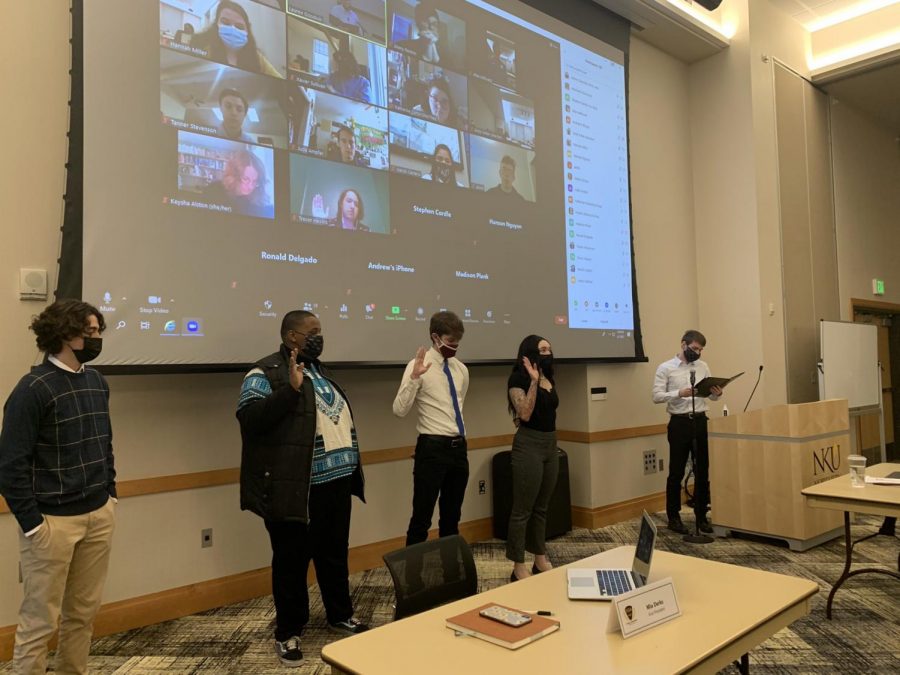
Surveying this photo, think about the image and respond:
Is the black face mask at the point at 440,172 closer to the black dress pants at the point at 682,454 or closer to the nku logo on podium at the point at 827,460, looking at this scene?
the black dress pants at the point at 682,454

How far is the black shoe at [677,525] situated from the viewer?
188 inches

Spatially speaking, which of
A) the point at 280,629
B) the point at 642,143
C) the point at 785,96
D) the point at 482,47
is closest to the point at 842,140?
the point at 785,96

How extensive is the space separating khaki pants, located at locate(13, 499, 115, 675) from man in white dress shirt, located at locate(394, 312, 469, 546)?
4.78 ft

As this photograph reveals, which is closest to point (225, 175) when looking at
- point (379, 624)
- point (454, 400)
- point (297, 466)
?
point (297, 466)

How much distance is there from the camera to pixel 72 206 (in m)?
2.78

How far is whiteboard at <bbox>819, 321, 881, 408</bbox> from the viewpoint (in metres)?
6.13

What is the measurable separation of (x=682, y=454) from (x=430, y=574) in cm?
337

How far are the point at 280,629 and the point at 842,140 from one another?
299 inches

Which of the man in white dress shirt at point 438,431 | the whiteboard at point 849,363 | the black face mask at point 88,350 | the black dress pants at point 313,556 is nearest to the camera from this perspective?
the black face mask at point 88,350

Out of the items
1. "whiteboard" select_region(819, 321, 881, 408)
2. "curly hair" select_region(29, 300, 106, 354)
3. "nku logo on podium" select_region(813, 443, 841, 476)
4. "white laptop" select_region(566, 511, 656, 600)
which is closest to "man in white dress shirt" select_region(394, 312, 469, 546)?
"white laptop" select_region(566, 511, 656, 600)

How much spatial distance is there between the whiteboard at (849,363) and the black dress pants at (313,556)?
5114 millimetres

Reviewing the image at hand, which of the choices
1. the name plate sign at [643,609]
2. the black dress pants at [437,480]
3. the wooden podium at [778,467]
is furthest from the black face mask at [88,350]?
the wooden podium at [778,467]

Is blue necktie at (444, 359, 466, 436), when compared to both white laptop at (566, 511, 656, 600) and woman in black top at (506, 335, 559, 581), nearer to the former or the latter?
woman in black top at (506, 335, 559, 581)

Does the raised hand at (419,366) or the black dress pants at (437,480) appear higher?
the raised hand at (419,366)
